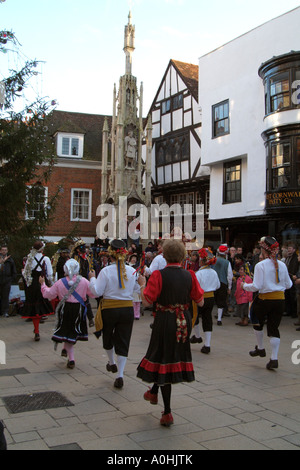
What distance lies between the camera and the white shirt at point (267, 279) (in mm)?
7109

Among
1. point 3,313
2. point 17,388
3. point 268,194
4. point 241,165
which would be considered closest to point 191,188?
point 241,165

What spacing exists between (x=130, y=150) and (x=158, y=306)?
22919mm

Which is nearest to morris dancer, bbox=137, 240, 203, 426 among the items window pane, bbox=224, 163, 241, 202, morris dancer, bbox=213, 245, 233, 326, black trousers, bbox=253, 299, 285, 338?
black trousers, bbox=253, 299, 285, 338

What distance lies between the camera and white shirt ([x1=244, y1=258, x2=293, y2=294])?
7109 mm

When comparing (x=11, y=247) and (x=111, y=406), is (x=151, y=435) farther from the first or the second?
(x=11, y=247)

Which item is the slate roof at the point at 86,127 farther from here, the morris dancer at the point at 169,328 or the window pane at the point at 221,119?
the morris dancer at the point at 169,328

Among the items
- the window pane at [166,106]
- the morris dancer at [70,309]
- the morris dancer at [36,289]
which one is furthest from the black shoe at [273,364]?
the window pane at [166,106]

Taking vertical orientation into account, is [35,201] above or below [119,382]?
above

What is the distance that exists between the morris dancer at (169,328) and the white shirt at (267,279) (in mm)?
2476

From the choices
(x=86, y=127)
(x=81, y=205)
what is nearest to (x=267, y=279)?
(x=81, y=205)

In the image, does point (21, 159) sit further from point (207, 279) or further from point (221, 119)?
point (221, 119)

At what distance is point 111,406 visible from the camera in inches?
209

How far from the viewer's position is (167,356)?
15.8 ft

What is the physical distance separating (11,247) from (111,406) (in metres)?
2.29
